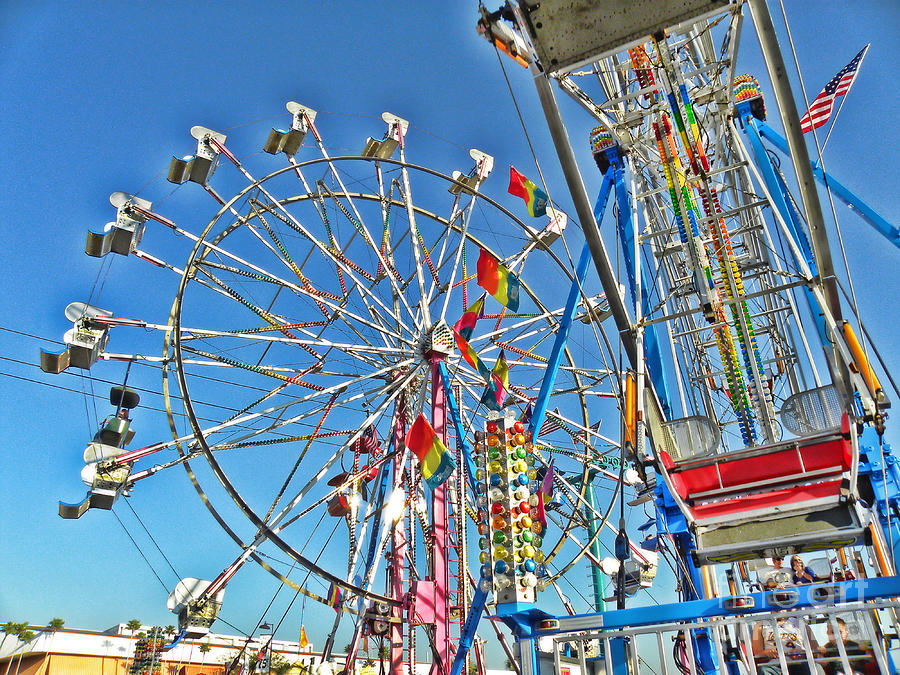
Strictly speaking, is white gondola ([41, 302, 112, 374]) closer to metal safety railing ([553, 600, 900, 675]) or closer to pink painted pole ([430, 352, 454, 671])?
pink painted pole ([430, 352, 454, 671])

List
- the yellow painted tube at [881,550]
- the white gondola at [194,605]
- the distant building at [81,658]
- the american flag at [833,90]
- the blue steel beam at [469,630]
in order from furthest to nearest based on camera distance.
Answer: the distant building at [81,658] < the white gondola at [194,605] < the american flag at [833,90] < the blue steel beam at [469,630] < the yellow painted tube at [881,550]

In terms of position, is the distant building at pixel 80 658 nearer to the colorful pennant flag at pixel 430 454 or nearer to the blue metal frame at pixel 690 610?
the colorful pennant flag at pixel 430 454

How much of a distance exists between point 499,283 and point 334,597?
6036mm

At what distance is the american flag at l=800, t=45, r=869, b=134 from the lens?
9.70 meters

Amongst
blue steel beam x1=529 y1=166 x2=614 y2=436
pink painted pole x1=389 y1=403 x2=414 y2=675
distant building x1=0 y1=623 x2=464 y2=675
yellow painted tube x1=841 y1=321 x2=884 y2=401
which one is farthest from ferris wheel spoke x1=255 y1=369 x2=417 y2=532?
distant building x1=0 y1=623 x2=464 y2=675

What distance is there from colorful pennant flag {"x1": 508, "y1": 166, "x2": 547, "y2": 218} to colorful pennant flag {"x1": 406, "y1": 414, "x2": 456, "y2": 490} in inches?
174

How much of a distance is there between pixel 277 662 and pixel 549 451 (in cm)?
2984

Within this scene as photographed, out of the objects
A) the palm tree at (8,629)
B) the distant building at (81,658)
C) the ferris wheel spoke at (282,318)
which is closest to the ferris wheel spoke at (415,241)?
the ferris wheel spoke at (282,318)

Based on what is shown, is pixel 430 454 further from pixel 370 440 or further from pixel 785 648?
pixel 785 648

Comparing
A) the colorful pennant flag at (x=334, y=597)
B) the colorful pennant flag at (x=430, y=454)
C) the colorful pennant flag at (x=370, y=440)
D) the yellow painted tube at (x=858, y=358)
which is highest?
the colorful pennant flag at (x=370, y=440)

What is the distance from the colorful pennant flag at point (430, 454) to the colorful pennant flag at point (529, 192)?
4432 millimetres

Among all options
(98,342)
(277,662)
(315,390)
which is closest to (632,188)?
(315,390)

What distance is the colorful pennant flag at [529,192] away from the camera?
12328 millimetres

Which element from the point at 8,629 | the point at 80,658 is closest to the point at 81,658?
the point at 80,658
